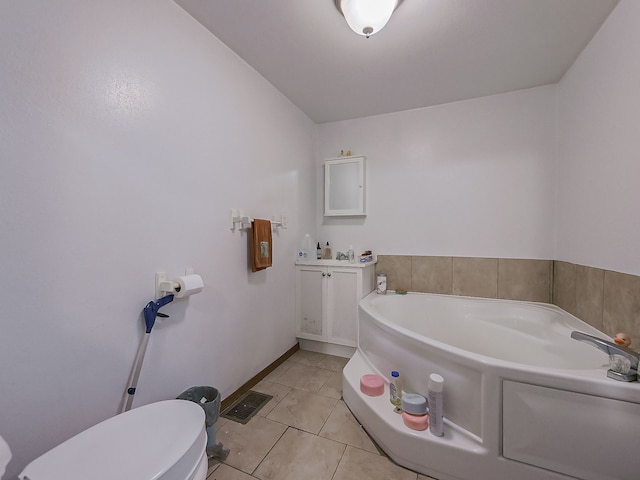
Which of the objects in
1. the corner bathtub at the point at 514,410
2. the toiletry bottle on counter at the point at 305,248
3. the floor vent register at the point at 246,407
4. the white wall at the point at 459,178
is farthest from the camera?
the toiletry bottle on counter at the point at 305,248

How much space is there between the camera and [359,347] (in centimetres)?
218

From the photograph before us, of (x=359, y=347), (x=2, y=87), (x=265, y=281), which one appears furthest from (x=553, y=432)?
(x=2, y=87)

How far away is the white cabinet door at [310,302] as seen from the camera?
2.55m

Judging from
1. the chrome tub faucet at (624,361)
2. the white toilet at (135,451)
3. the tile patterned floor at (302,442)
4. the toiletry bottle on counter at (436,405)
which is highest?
the chrome tub faucet at (624,361)

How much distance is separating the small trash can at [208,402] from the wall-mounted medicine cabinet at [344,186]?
6.27ft

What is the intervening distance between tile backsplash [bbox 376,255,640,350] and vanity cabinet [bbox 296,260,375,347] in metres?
0.41

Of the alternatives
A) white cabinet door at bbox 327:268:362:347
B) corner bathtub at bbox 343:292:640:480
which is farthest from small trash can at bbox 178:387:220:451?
white cabinet door at bbox 327:268:362:347

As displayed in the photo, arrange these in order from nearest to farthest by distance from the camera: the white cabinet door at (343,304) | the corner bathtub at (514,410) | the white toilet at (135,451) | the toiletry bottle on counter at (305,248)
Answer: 1. the white toilet at (135,451)
2. the corner bathtub at (514,410)
3. the white cabinet door at (343,304)
4. the toiletry bottle on counter at (305,248)

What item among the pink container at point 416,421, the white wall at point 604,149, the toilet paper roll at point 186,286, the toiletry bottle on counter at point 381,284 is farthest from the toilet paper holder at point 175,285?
the white wall at point 604,149

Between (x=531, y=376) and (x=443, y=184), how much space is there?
1.80m

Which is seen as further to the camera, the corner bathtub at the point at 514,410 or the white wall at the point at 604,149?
the white wall at the point at 604,149

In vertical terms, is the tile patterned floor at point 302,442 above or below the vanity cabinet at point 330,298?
below

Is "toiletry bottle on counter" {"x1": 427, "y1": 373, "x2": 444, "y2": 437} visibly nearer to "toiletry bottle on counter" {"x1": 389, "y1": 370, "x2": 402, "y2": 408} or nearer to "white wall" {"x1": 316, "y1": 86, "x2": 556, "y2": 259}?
"toiletry bottle on counter" {"x1": 389, "y1": 370, "x2": 402, "y2": 408}

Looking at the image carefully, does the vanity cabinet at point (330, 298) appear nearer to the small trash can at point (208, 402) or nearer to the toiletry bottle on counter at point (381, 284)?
the toiletry bottle on counter at point (381, 284)
